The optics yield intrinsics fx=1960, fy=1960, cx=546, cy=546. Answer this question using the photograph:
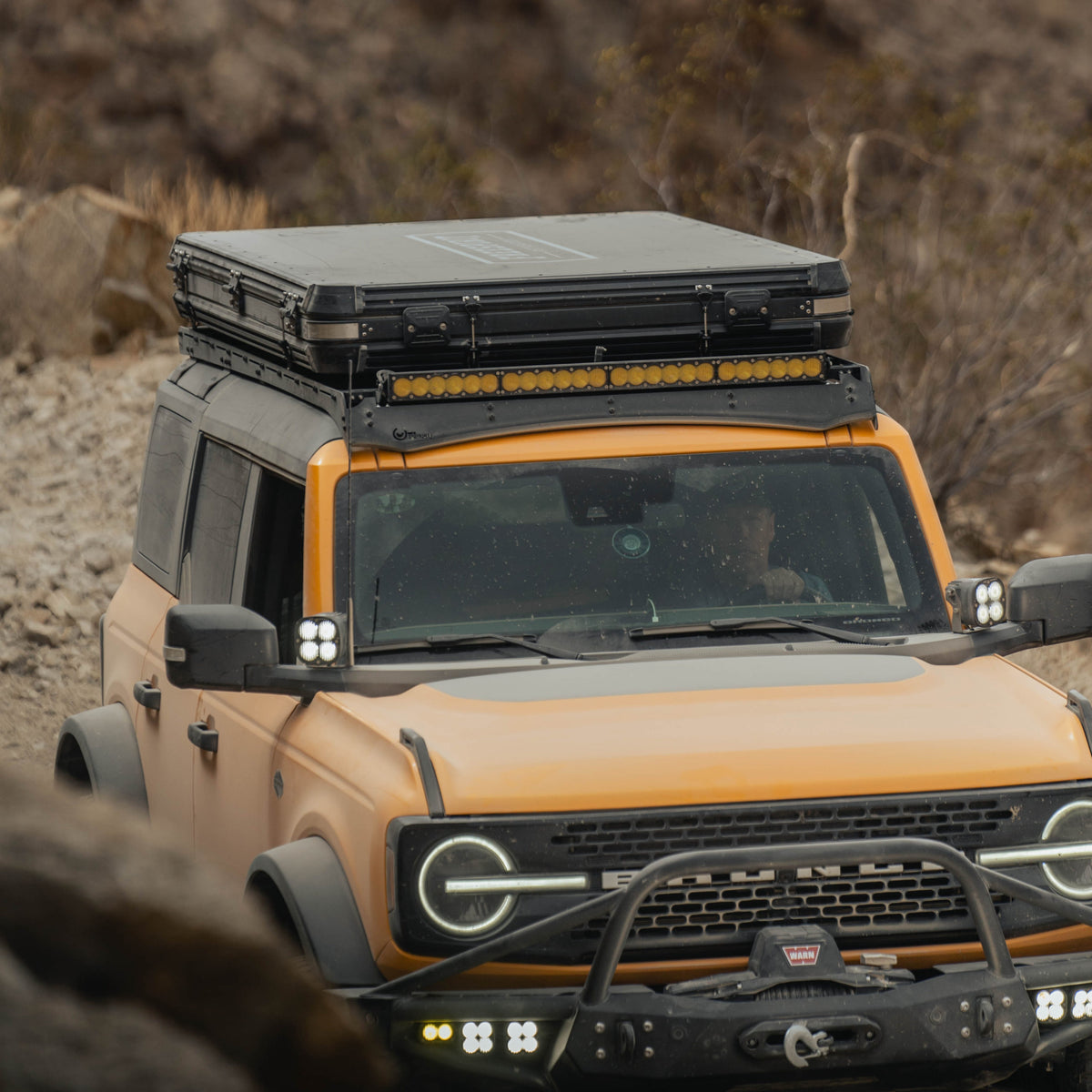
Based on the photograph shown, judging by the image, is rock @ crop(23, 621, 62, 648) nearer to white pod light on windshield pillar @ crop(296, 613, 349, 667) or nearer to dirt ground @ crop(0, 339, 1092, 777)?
dirt ground @ crop(0, 339, 1092, 777)

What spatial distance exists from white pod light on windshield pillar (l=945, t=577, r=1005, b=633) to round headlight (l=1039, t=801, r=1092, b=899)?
0.74m

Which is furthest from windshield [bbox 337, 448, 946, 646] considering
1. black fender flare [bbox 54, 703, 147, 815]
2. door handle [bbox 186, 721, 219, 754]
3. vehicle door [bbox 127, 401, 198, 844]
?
black fender flare [bbox 54, 703, 147, 815]

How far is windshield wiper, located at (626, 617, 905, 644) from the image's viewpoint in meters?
5.06

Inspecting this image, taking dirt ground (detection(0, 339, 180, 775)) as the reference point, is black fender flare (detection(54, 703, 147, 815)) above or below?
below

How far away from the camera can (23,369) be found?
17672 millimetres

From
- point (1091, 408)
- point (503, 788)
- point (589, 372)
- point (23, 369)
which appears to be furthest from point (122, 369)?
point (503, 788)

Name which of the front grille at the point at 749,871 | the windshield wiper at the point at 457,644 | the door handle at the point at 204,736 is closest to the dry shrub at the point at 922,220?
the door handle at the point at 204,736

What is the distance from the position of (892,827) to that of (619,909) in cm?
70

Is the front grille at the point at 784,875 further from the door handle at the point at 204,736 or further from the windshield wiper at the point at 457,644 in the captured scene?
the door handle at the point at 204,736

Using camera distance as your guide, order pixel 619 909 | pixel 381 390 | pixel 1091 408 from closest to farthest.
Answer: pixel 619 909 < pixel 381 390 < pixel 1091 408

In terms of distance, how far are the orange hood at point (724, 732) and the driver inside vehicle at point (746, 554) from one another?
39 centimetres

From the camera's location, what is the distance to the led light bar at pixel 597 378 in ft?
17.2

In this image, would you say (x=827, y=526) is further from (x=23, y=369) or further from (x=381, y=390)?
(x=23, y=369)

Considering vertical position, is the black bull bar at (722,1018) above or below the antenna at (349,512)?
below
